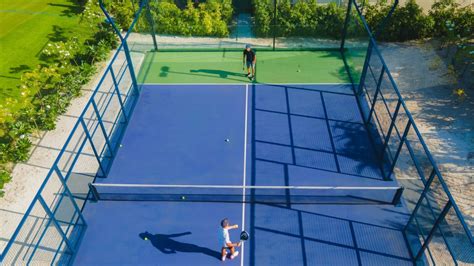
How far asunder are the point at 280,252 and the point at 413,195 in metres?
4.40

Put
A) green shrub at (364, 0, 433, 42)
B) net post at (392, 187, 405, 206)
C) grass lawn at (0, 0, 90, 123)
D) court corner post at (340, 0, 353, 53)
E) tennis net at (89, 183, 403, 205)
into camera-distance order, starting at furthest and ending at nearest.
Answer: green shrub at (364, 0, 433, 42), grass lawn at (0, 0, 90, 123), court corner post at (340, 0, 353, 53), tennis net at (89, 183, 403, 205), net post at (392, 187, 405, 206)

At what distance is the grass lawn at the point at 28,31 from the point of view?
17688 mm

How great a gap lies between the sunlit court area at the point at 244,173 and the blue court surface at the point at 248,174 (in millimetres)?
40

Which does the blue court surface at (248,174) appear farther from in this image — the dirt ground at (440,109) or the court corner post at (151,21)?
the court corner post at (151,21)

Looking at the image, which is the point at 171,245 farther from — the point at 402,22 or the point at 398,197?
the point at 402,22

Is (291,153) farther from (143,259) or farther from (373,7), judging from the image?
(373,7)

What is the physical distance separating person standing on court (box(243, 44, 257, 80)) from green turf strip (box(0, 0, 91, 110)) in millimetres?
9027

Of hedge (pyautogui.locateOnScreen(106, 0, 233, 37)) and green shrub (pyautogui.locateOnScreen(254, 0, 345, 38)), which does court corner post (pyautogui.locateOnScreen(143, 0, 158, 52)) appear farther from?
green shrub (pyautogui.locateOnScreen(254, 0, 345, 38))

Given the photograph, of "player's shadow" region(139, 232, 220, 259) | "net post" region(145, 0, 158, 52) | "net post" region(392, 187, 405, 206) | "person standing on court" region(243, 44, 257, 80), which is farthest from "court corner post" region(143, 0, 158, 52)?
"net post" region(392, 187, 405, 206)

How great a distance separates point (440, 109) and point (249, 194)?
28.1ft

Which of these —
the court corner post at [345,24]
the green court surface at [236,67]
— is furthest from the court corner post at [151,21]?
the court corner post at [345,24]

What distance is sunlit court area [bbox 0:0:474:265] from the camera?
10227 millimetres

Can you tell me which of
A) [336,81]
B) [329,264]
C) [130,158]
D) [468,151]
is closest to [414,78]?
[336,81]

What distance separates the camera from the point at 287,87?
15781 mm
